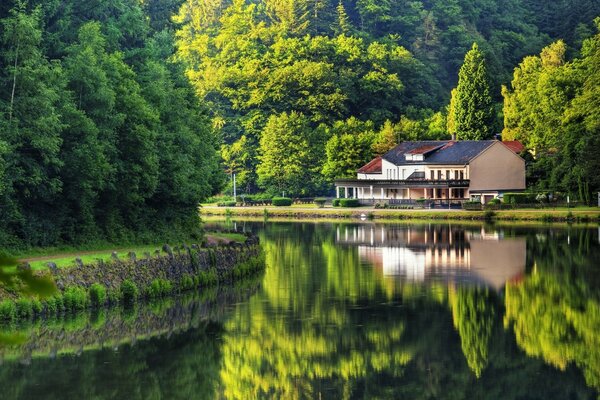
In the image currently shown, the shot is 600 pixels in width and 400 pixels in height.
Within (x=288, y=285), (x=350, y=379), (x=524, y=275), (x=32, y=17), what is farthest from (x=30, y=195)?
(x=524, y=275)

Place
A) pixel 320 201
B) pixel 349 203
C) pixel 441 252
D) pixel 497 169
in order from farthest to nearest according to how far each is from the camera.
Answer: pixel 320 201
pixel 349 203
pixel 497 169
pixel 441 252

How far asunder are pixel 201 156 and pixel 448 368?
35052mm

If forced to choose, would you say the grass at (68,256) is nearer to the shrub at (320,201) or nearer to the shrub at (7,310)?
the shrub at (7,310)

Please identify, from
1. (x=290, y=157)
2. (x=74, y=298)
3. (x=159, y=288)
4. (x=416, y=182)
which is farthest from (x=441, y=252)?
(x=290, y=157)

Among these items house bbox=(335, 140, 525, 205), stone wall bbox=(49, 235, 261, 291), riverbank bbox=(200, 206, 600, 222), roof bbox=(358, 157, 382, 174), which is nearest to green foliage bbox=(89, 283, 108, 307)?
stone wall bbox=(49, 235, 261, 291)

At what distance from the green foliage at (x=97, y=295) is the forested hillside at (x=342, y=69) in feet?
225

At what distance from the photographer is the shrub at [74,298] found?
119 ft

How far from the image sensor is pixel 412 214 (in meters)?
104

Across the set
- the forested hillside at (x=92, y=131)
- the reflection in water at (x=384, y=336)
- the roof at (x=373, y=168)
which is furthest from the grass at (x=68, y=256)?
the roof at (x=373, y=168)

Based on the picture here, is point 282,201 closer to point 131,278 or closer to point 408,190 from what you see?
point 408,190

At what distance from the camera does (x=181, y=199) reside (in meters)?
56.3

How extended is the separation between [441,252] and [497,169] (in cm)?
5074

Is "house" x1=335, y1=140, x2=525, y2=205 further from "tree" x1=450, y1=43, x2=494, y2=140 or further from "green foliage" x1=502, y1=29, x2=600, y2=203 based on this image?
"tree" x1=450, y1=43, x2=494, y2=140

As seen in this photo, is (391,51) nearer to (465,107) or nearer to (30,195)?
(465,107)
